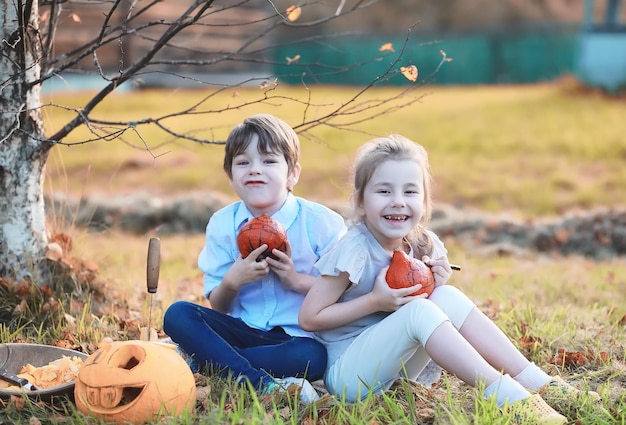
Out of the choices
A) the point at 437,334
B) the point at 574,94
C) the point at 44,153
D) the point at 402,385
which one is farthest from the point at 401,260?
the point at 574,94

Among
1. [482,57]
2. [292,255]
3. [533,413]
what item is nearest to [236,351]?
[292,255]

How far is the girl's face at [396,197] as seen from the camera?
3002 mm

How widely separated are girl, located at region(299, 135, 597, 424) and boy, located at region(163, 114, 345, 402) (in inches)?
7.7

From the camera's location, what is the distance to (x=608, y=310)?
4535 millimetres

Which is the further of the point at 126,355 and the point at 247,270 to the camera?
the point at 247,270

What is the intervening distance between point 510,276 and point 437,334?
10.4ft

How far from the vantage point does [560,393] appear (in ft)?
9.70

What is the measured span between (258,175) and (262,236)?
26cm

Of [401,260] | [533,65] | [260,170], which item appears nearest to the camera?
[401,260]

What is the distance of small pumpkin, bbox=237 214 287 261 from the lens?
10.3ft

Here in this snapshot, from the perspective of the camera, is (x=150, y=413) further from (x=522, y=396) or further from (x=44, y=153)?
(x=44, y=153)

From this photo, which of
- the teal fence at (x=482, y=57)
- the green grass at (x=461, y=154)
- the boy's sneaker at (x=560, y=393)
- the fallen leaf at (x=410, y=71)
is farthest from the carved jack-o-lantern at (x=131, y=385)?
the teal fence at (x=482, y=57)

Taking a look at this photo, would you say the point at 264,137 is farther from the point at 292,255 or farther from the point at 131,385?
the point at 131,385

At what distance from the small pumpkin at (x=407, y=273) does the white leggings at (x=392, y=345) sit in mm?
72
